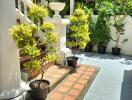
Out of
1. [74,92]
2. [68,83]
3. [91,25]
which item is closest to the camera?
[74,92]

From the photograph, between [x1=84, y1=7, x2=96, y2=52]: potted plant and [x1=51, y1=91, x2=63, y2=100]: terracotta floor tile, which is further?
[x1=84, y1=7, x2=96, y2=52]: potted plant

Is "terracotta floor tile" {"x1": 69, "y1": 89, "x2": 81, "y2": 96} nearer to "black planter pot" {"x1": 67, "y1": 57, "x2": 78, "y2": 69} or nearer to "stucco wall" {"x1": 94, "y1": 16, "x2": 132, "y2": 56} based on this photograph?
"black planter pot" {"x1": 67, "y1": 57, "x2": 78, "y2": 69}

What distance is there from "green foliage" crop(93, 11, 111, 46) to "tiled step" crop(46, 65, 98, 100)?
6.53 feet

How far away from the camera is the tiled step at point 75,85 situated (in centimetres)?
367

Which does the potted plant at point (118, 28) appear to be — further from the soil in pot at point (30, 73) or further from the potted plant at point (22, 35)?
the potted plant at point (22, 35)

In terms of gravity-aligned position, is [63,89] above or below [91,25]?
below

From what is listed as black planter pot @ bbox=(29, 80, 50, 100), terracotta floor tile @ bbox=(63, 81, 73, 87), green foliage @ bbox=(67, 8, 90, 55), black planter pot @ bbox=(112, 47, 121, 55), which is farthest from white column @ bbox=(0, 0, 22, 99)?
black planter pot @ bbox=(112, 47, 121, 55)

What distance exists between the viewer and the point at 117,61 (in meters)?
6.16

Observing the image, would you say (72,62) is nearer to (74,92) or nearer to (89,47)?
(74,92)

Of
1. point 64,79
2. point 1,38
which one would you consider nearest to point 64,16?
point 64,79

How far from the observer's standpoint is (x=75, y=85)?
4180mm

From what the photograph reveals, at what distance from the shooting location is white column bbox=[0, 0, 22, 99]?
2.77 metres

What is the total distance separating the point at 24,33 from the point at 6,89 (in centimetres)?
94

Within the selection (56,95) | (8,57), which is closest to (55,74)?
(56,95)
